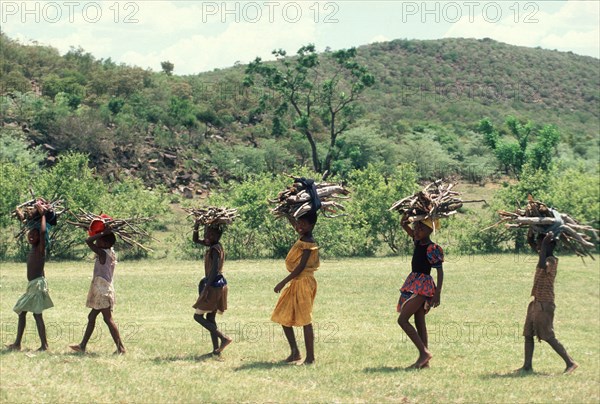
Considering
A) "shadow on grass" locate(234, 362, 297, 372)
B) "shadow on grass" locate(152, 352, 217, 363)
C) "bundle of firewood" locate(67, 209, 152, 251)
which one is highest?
"bundle of firewood" locate(67, 209, 152, 251)

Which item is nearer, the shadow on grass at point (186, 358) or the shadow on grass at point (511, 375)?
the shadow on grass at point (511, 375)

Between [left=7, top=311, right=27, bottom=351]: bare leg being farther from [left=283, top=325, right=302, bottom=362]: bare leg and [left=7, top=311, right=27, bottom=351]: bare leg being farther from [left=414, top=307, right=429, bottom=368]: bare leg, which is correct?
[left=414, top=307, right=429, bottom=368]: bare leg

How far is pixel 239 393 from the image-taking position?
31.8ft

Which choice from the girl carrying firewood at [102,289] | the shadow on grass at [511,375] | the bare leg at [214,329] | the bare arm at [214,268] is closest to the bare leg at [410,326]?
the shadow on grass at [511,375]

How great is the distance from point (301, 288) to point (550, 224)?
340cm

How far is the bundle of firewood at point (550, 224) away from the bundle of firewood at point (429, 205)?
680 mm

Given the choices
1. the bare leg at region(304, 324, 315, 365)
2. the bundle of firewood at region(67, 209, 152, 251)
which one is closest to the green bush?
the bundle of firewood at region(67, 209, 152, 251)

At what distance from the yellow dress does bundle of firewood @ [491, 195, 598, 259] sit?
267 cm

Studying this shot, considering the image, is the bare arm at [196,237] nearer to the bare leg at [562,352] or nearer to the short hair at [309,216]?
the short hair at [309,216]

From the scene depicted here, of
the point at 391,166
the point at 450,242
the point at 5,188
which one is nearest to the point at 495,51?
the point at 391,166

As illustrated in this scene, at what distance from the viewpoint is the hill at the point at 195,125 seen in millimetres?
53438

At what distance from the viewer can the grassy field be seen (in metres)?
9.88

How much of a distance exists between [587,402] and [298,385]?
11.2 ft

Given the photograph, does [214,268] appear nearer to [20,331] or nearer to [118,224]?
[118,224]
